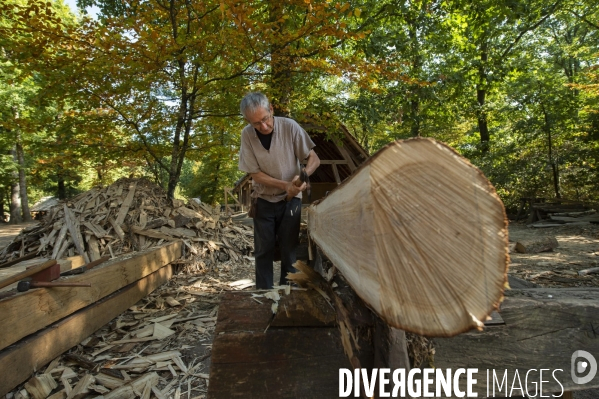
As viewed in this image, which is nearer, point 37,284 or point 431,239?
point 431,239

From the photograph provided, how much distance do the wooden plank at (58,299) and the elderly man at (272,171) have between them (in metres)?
1.48

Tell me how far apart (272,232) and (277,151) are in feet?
2.42

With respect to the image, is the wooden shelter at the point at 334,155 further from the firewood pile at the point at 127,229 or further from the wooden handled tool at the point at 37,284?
the wooden handled tool at the point at 37,284

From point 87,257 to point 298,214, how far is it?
3.36 metres

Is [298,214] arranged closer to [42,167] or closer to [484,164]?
[42,167]

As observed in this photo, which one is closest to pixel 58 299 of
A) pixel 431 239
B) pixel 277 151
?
pixel 277 151

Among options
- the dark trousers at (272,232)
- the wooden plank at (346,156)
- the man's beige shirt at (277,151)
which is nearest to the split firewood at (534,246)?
the wooden plank at (346,156)

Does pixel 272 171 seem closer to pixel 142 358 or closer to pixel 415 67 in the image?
pixel 142 358

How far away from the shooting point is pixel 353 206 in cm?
107

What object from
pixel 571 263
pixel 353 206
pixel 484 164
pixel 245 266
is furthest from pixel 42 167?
pixel 484 164

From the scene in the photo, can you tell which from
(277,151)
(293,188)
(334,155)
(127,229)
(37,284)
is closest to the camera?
(37,284)

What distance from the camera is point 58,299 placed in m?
2.60

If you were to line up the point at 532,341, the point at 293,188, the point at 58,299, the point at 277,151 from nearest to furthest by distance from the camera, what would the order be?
1. the point at 532,341
2. the point at 58,299
3. the point at 293,188
4. the point at 277,151

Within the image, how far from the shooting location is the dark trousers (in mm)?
3059
